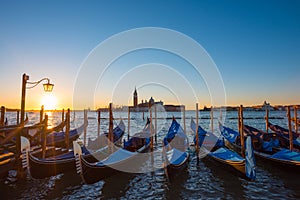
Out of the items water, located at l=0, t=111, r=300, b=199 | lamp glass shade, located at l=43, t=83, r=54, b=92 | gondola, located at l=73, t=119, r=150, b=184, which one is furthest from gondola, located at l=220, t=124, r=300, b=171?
lamp glass shade, located at l=43, t=83, r=54, b=92

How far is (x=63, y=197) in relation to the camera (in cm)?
533

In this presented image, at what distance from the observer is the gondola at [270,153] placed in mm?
6424

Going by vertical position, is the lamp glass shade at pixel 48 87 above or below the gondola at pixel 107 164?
above

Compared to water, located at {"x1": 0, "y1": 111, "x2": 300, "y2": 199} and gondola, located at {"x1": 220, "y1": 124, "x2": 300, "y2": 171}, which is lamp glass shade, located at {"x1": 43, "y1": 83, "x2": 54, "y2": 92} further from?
gondola, located at {"x1": 220, "y1": 124, "x2": 300, "y2": 171}

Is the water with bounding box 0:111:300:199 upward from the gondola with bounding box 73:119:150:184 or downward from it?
downward

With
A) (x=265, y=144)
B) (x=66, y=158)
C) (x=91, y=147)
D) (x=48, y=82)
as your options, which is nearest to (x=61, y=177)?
(x=66, y=158)

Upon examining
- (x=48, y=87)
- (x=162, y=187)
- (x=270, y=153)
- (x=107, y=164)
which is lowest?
(x=162, y=187)

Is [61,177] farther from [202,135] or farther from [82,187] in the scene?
[202,135]

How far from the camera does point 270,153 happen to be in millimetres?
8391

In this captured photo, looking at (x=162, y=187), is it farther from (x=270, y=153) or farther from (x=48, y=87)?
(x=270, y=153)

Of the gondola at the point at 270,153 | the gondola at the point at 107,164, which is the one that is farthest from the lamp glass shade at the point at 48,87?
the gondola at the point at 270,153

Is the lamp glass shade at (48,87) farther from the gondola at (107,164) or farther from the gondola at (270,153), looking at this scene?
the gondola at (270,153)

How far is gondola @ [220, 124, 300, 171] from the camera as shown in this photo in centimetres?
642

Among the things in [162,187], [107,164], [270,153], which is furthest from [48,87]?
[270,153]
